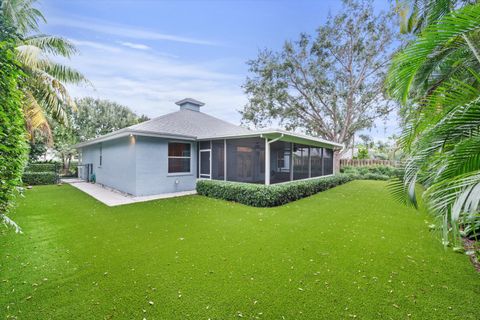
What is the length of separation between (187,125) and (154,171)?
3665 mm

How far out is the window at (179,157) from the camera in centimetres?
1030

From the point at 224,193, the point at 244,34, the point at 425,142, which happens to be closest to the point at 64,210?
the point at 224,193

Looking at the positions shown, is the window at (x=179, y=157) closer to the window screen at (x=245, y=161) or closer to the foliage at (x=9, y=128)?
the window screen at (x=245, y=161)

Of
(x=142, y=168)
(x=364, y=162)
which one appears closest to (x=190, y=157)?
(x=142, y=168)

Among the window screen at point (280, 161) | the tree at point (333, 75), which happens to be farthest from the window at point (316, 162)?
the tree at point (333, 75)

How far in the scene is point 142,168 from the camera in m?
9.19

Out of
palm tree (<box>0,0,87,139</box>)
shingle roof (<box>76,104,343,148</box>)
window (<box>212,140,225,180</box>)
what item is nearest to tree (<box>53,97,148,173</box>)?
shingle roof (<box>76,104,343,148</box>)

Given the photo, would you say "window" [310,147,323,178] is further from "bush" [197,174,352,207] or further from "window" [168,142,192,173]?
"window" [168,142,192,173]

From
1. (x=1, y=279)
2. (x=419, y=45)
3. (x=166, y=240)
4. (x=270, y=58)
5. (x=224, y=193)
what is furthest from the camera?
(x=270, y=58)

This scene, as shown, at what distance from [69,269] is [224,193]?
19.1 feet

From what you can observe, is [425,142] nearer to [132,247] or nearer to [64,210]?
[132,247]

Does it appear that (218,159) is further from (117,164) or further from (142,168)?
(117,164)

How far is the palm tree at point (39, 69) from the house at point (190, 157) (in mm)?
2435

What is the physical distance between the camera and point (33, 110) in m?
7.92
